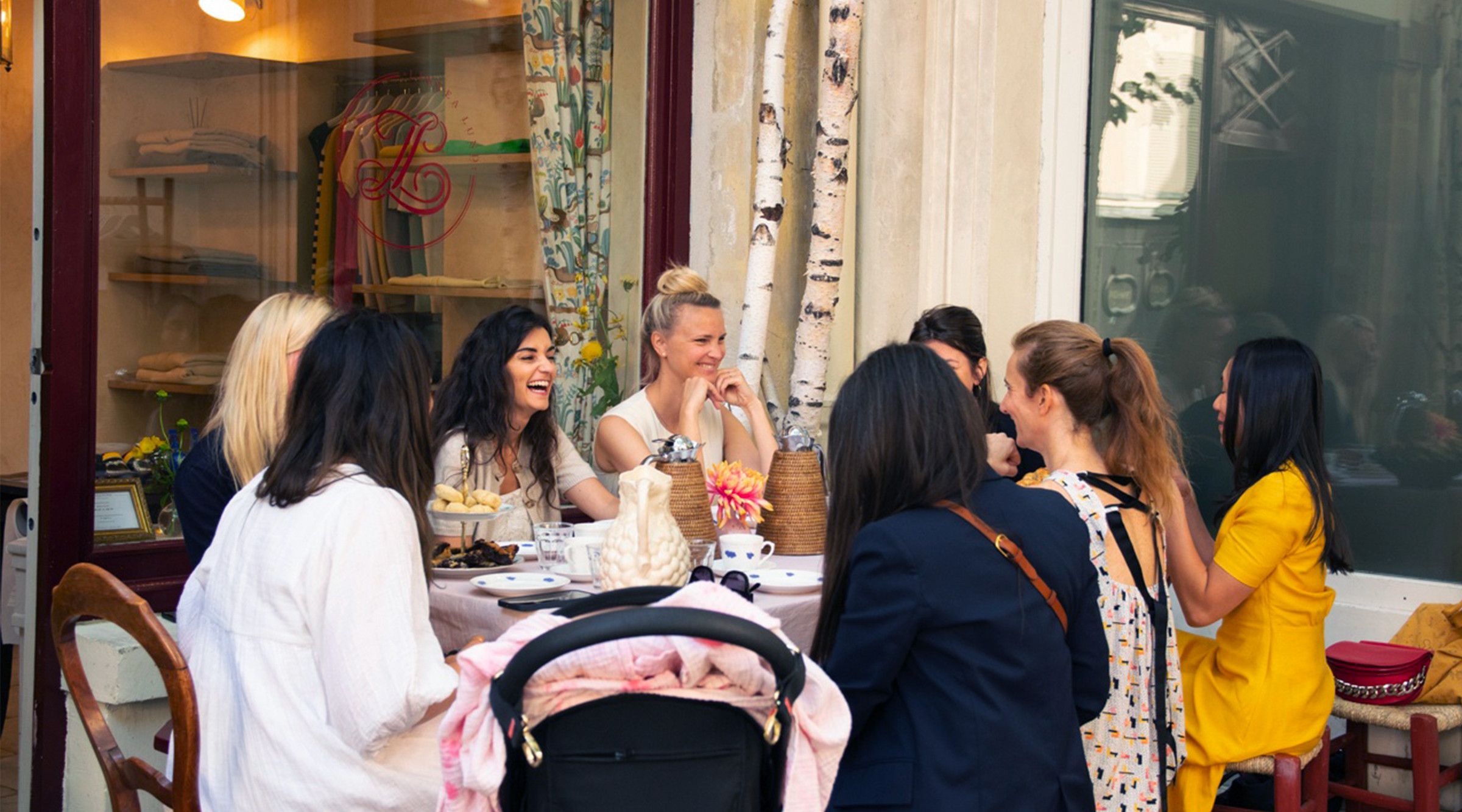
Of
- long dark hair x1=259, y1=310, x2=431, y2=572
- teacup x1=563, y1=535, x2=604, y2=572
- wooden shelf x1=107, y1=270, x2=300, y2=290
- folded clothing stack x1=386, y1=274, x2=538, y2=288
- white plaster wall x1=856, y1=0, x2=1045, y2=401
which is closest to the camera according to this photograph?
long dark hair x1=259, y1=310, x2=431, y2=572

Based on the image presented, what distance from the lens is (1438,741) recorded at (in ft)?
12.0

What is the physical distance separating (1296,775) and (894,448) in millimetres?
1664

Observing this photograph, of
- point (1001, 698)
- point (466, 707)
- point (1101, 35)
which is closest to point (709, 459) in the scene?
point (1101, 35)

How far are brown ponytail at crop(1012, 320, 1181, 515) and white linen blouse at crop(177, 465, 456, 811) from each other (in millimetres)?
1579

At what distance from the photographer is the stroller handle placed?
4.95ft

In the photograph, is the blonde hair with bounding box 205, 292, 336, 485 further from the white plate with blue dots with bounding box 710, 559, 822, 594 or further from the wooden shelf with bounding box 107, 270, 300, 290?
the white plate with blue dots with bounding box 710, 559, 822, 594

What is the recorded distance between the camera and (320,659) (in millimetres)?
2293

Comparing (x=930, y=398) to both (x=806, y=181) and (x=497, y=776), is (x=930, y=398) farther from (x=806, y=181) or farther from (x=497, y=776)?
(x=806, y=181)

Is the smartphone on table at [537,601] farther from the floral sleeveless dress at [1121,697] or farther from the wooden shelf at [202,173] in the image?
the wooden shelf at [202,173]

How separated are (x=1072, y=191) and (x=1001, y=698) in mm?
3301

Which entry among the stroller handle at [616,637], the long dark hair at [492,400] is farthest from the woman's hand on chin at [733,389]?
the stroller handle at [616,637]

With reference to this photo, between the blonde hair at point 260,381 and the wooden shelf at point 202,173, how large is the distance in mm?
992

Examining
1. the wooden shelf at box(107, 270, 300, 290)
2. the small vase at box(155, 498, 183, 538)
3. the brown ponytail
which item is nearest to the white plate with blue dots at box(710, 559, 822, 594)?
the brown ponytail

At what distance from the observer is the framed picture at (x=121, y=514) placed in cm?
383
